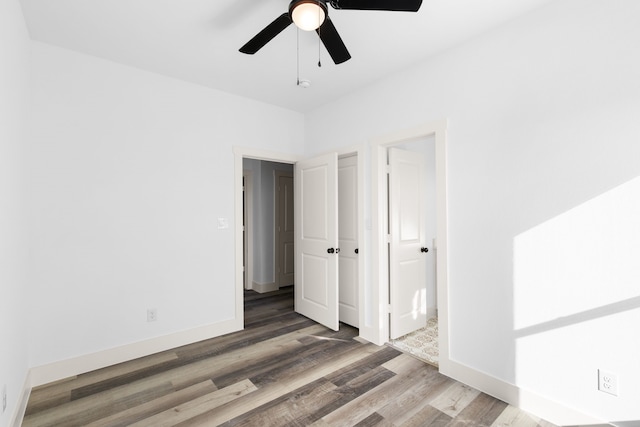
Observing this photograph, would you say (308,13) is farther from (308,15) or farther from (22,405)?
(22,405)

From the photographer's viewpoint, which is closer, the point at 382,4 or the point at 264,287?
the point at 382,4

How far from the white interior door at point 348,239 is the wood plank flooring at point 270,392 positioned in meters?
0.60

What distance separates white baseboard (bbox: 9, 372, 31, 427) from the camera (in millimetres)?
1846

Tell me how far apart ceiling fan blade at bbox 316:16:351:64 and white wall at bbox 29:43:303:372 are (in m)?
1.89

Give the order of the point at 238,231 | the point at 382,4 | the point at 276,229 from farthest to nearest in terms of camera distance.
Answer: the point at 276,229, the point at 238,231, the point at 382,4

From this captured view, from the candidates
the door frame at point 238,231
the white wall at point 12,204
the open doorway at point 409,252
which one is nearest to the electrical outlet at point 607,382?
the open doorway at point 409,252

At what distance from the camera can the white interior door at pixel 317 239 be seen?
11.1 ft

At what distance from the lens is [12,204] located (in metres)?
1.81

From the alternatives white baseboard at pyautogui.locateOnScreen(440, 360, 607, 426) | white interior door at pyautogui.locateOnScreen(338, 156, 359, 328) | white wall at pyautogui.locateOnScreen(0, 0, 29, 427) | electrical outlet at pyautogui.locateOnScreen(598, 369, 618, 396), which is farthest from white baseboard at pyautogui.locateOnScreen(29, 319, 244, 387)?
electrical outlet at pyautogui.locateOnScreen(598, 369, 618, 396)

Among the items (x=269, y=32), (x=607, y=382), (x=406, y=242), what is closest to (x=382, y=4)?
(x=269, y=32)

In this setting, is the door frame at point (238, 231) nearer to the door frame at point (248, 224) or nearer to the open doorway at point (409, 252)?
the open doorway at point (409, 252)

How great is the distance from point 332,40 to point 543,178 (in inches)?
65.3

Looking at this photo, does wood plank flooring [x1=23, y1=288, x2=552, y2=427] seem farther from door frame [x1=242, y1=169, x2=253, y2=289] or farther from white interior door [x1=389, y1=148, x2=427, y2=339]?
door frame [x1=242, y1=169, x2=253, y2=289]

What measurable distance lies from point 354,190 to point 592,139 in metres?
2.16
